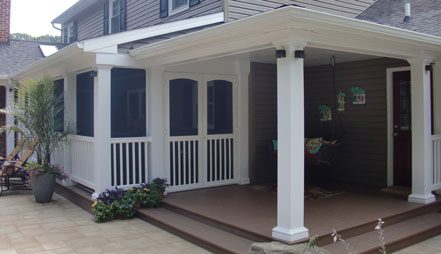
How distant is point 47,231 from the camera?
5.54m

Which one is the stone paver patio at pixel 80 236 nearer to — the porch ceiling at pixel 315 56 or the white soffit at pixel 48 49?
the porch ceiling at pixel 315 56

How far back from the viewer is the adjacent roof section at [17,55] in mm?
11584

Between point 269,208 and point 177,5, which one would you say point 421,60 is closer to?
point 269,208

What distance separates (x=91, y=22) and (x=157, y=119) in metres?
8.08

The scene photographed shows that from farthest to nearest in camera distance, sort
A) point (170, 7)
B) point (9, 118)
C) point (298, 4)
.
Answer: point (9, 118), point (170, 7), point (298, 4)

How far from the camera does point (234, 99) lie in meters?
7.47

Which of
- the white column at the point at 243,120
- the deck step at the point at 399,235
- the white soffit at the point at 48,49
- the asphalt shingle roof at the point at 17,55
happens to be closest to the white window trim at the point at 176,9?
the white column at the point at 243,120

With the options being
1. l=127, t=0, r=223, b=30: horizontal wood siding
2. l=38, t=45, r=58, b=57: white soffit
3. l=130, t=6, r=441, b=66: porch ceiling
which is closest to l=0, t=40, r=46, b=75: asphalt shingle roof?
l=38, t=45, r=58, b=57: white soffit

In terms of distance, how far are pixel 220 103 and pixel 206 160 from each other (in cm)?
99

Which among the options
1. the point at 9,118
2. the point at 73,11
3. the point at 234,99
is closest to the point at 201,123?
the point at 234,99

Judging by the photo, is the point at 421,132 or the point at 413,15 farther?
the point at 413,15

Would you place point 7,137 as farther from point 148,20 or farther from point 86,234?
point 86,234

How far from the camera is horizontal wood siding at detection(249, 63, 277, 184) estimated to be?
24.9 ft

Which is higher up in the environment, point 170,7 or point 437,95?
point 170,7
